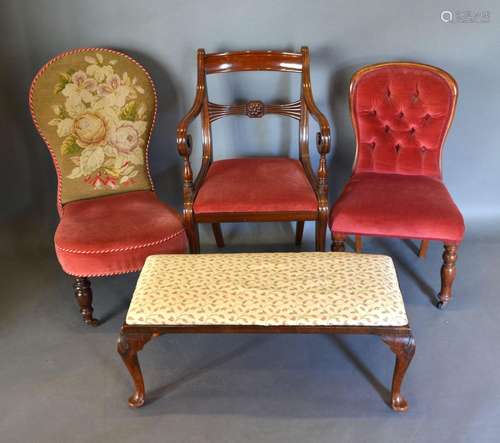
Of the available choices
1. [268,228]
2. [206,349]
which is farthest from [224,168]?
[206,349]

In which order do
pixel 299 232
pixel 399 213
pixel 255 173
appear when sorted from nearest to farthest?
1. pixel 399 213
2. pixel 255 173
3. pixel 299 232

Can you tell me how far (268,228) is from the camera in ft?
8.93

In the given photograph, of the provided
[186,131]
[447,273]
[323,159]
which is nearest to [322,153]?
[323,159]

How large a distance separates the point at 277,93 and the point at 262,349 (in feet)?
3.92

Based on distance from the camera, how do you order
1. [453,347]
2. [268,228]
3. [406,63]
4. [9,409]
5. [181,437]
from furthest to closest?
[268,228]
[406,63]
[453,347]
[9,409]
[181,437]

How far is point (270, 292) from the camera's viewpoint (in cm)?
157

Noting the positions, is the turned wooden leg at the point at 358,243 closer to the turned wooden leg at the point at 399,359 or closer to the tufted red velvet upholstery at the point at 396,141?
the tufted red velvet upholstery at the point at 396,141

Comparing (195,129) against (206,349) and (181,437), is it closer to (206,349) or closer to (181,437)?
(206,349)

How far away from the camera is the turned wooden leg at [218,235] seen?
8.16 feet

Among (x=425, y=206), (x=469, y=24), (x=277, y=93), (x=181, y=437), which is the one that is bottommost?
(x=181, y=437)

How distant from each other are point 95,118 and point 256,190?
2.57 feet

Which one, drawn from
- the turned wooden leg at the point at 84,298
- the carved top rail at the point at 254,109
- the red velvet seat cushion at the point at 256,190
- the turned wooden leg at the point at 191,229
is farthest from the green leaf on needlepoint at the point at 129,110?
the turned wooden leg at the point at 84,298

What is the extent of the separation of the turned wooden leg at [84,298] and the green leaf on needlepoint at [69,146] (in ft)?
1.87

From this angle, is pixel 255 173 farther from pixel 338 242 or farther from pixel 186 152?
pixel 338 242
